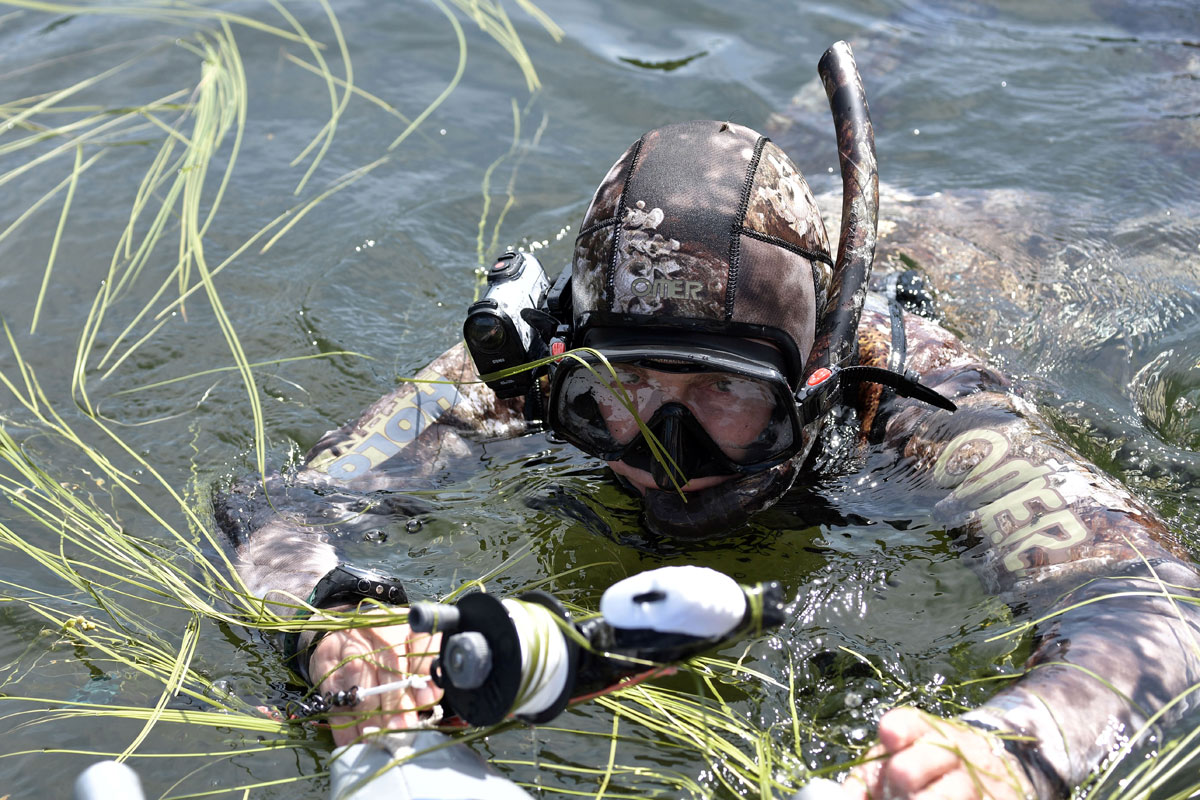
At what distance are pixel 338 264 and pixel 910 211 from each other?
8.34 feet

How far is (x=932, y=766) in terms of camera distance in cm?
166

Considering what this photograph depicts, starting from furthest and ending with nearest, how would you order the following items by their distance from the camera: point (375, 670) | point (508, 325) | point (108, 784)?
point (508, 325)
point (375, 670)
point (108, 784)

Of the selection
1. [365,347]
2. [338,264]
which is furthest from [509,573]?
[338,264]

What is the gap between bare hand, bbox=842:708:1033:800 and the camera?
5.40 ft

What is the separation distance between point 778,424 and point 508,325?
0.77m

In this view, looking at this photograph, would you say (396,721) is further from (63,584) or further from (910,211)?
(910,211)

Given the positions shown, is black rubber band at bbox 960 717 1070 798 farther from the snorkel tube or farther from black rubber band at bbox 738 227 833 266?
black rubber band at bbox 738 227 833 266

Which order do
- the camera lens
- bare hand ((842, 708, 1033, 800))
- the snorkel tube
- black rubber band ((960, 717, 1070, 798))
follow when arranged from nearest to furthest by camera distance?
bare hand ((842, 708, 1033, 800))
black rubber band ((960, 717, 1070, 798))
the snorkel tube
the camera lens

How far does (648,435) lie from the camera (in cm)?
244

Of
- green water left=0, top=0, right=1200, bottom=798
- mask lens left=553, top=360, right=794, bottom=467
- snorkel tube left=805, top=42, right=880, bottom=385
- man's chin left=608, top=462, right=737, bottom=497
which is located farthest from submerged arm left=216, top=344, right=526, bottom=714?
snorkel tube left=805, top=42, right=880, bottom=385

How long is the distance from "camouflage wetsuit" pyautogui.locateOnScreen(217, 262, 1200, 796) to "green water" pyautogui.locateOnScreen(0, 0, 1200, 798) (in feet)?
0.45

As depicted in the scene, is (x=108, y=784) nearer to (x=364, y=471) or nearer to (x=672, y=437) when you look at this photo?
(x=672, y=437)

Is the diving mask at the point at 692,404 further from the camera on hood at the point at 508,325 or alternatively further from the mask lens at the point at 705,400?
the camera on hood at the point at 508,325

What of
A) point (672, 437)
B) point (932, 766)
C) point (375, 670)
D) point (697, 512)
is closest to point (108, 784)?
point (375, 670)
